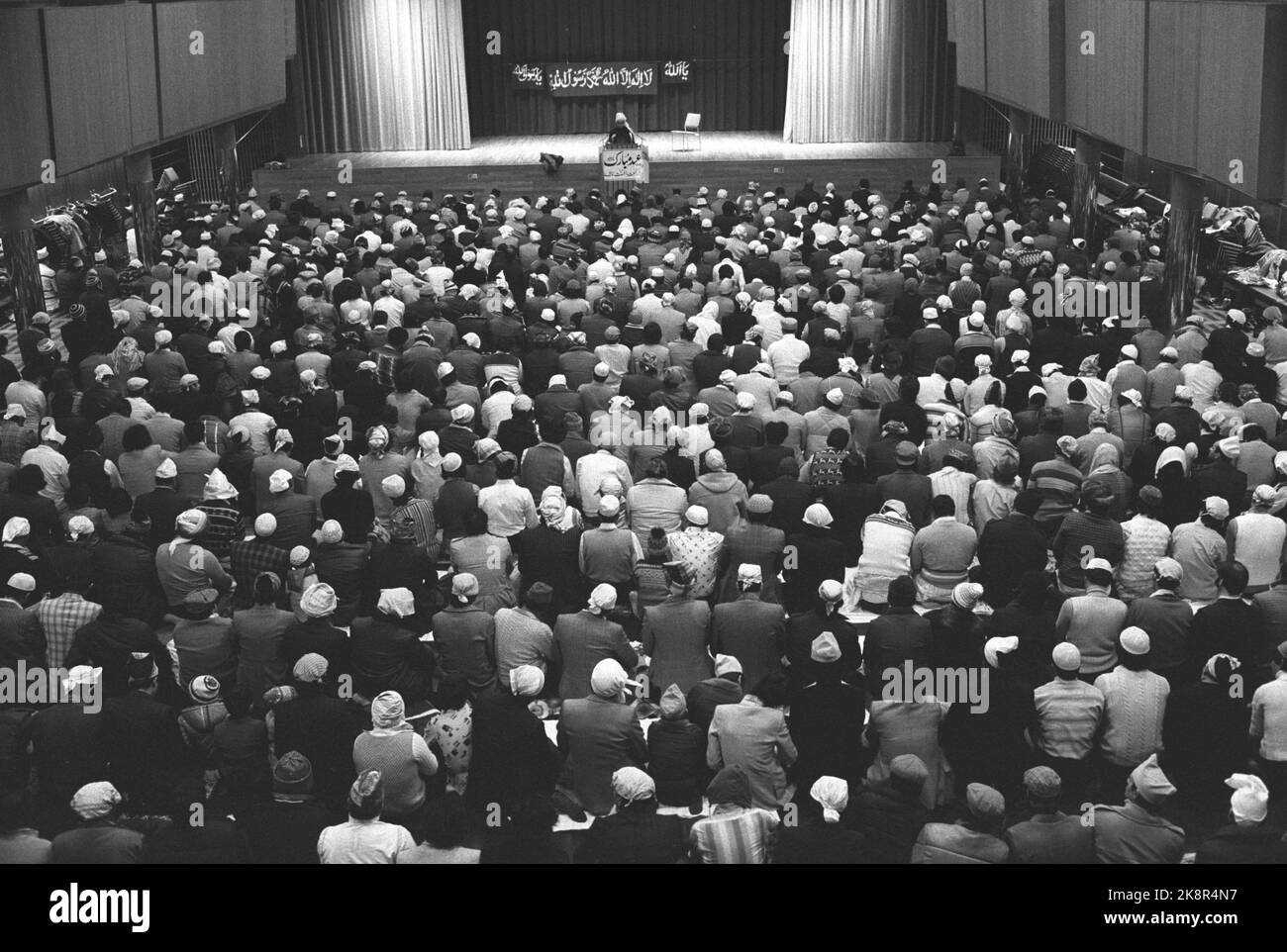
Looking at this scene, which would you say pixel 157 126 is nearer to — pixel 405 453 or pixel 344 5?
pixel 405 453

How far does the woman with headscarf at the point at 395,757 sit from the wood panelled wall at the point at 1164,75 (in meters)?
8.60

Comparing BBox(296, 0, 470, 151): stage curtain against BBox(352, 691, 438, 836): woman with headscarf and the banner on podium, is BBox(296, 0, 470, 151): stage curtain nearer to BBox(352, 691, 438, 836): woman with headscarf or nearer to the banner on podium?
the banner on podium

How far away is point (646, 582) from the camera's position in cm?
946

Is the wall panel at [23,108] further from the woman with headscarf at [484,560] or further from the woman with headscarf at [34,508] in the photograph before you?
the woman with headscarf at [484,560]

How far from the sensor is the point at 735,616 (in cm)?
855

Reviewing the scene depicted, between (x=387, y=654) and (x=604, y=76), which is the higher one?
(x=604, y=76)

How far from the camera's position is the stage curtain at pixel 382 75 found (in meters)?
30.6

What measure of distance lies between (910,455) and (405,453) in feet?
11.5

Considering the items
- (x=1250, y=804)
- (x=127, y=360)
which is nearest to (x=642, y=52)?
(x=127, y=360)

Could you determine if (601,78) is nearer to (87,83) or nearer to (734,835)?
(87,83)

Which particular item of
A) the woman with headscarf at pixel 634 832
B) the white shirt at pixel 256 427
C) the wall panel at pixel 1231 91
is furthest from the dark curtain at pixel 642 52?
the woman with headscarf at pixel 634 832

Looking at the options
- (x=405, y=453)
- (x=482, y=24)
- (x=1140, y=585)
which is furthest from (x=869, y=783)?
(x=482, y=24)

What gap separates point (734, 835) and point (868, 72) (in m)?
26.2

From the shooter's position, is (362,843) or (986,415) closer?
(362,843)
